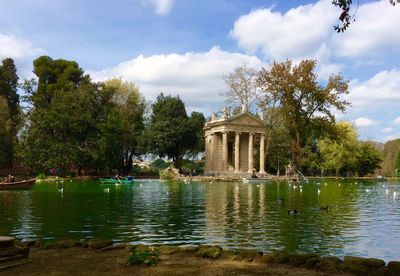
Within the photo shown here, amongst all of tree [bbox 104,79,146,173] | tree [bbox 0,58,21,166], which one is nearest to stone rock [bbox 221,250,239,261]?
tree [bbox 0,58,21,166]

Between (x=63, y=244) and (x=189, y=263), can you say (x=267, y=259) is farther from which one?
(x=63, y=244)

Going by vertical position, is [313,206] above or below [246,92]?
below

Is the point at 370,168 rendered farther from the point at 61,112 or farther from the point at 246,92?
the point at 61,112

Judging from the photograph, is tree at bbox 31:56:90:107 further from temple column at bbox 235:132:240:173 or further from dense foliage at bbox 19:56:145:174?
temple column at bbox 235:132:240:173

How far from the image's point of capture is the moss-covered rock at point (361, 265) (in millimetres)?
9078

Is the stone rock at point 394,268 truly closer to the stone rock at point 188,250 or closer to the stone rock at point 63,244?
the stone rock at point 188,250

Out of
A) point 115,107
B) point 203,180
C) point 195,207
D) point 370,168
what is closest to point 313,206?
point 195,207

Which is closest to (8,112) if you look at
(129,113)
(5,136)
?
(5,136)

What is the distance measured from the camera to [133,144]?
82.2 m

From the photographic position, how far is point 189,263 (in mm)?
9922

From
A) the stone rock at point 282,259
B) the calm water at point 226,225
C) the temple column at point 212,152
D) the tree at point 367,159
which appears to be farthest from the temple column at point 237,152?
the stone rock at point 282,259

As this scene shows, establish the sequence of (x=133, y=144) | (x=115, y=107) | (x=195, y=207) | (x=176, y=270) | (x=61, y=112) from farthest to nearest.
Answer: (x=133, y=144)
(x=115, y=107)
(x=61, y=112)
(x=195, y=207)
(x=176, y=270)

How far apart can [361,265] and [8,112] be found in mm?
72203

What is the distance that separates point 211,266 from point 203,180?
5238 centimetres
